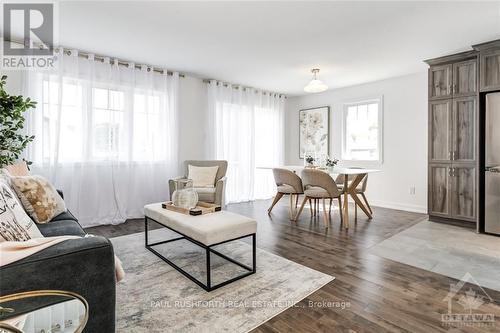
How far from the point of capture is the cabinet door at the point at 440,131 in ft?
12.5

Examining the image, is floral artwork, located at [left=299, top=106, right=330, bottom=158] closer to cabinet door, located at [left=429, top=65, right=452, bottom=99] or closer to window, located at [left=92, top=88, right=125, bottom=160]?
cabinet door, located at [left=429, top=65, right=452, bottom=99]

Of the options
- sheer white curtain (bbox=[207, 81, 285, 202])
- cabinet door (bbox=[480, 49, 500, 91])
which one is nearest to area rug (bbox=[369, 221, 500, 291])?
cabinet door (bbox=[480, 49, 500, 91])

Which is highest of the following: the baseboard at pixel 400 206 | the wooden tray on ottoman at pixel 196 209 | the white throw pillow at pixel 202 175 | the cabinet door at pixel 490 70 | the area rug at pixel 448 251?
the cabinet door at pixel 490 70

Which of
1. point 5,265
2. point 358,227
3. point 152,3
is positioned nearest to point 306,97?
point 358,227

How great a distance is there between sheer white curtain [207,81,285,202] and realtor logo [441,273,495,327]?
3283 millimetres

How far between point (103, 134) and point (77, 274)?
10.7ft

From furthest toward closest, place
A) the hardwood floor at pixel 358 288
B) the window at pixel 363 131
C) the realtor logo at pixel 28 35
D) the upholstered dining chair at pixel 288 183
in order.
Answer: the window at pixel 363 131 → the upholstered dining chair at pixel 288 183 → the realtor logo at pixel 28 35 → the hardwood floor at pixel 358 288

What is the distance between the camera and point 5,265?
0.96m

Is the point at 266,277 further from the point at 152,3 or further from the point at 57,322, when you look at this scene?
the point at 152,3

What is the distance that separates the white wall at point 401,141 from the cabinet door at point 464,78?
0.82 metres

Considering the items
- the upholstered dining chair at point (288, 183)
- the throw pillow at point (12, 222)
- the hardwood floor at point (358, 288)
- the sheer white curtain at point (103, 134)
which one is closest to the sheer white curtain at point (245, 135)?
the upholstered dining chair at point (288, 183)

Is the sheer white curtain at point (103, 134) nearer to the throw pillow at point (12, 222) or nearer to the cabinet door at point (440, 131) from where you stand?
the throw pillow at point (12, 222)

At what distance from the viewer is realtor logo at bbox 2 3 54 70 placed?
8.73ft

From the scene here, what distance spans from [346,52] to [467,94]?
1.71 meters
